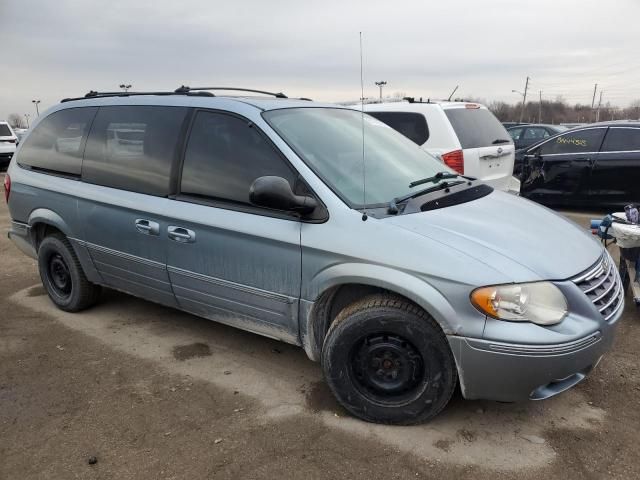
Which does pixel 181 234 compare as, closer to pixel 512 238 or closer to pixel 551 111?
pixel 512 238

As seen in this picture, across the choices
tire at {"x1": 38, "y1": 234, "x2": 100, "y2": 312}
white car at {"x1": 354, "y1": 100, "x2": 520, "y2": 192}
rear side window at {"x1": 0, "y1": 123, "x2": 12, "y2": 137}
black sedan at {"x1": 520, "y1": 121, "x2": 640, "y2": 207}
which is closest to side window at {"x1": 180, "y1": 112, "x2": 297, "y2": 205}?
tire at {"x1": 38, "y1": 234, "x2": 100, "y2": 312}

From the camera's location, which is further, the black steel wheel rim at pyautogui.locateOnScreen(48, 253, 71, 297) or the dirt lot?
the black steel wheel rim at pyautogui.locateOnScreen(48, 253, 71, 297)

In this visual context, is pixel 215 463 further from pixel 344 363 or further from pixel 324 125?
pixel 324 125

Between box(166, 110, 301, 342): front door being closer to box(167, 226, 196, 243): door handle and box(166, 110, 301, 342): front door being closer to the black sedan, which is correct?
box(167, 226, 196, 243): door handle

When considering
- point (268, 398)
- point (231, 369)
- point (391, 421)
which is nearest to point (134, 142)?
point (231, 369)

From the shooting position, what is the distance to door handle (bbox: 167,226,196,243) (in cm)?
338

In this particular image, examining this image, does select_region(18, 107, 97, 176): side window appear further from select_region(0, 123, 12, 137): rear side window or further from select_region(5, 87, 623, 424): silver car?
select_region(0, 123, 12, 137): rear side window

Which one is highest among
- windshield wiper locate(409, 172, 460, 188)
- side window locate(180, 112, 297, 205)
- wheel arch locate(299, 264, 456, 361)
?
side window locate(180, 112, 297, 205)

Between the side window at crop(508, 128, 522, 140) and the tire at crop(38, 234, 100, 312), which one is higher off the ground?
the side window at crop(508, 128, 522, 140)

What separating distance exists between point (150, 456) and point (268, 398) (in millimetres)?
773

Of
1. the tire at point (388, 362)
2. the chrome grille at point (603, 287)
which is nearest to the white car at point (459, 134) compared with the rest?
the chrome grille at point (603, 287)

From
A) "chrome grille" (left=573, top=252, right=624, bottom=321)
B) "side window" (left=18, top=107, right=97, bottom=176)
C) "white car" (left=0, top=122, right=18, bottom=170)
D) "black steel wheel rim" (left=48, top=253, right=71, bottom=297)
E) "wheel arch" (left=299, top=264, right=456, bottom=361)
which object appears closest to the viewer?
"wheel arch" (left=299, top=264, right=456, bottom=361)

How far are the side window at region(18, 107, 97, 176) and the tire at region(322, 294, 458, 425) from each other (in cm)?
265

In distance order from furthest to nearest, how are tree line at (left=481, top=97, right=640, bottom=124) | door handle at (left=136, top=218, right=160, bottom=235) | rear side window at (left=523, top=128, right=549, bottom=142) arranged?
tree line at (left=481, top=97, right=640, bottom=124)
rear side window at (left=523, top=128, right=549, bottom=142)
door handle at (left=136, top=218, right=160, bottom=235)
